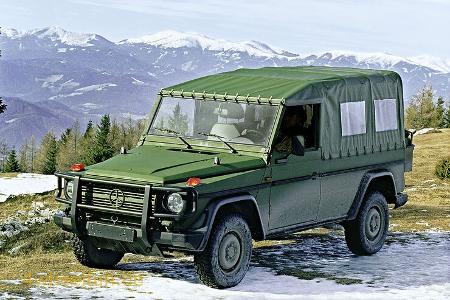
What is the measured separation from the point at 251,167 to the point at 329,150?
6.34ft

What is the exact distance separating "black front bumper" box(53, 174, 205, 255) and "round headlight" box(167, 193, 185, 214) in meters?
0.25

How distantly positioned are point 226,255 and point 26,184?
137ft

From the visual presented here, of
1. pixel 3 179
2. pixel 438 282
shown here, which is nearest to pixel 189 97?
pixel 438 282

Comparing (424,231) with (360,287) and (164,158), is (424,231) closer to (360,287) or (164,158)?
(360,287)

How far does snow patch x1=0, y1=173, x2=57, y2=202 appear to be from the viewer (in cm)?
4697

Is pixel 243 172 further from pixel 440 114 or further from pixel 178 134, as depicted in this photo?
pixel 440 114

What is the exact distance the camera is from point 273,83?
12586mm

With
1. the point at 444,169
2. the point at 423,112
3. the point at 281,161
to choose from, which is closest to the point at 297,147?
the point at 281,161

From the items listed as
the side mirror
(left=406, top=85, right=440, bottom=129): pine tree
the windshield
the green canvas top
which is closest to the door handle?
the side mirror

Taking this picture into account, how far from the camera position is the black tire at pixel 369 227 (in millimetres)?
13766

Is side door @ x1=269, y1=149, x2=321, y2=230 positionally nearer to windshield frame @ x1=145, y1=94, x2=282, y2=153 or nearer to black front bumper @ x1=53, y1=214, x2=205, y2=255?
windshield frame @ x1=145, y1=94, x2=282, y2=153

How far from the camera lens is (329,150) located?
1276cm

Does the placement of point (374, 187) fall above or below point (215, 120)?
below

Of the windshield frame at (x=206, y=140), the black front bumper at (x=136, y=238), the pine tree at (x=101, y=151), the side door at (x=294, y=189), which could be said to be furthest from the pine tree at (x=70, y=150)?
the black front bumper at (x=136, y=238)
